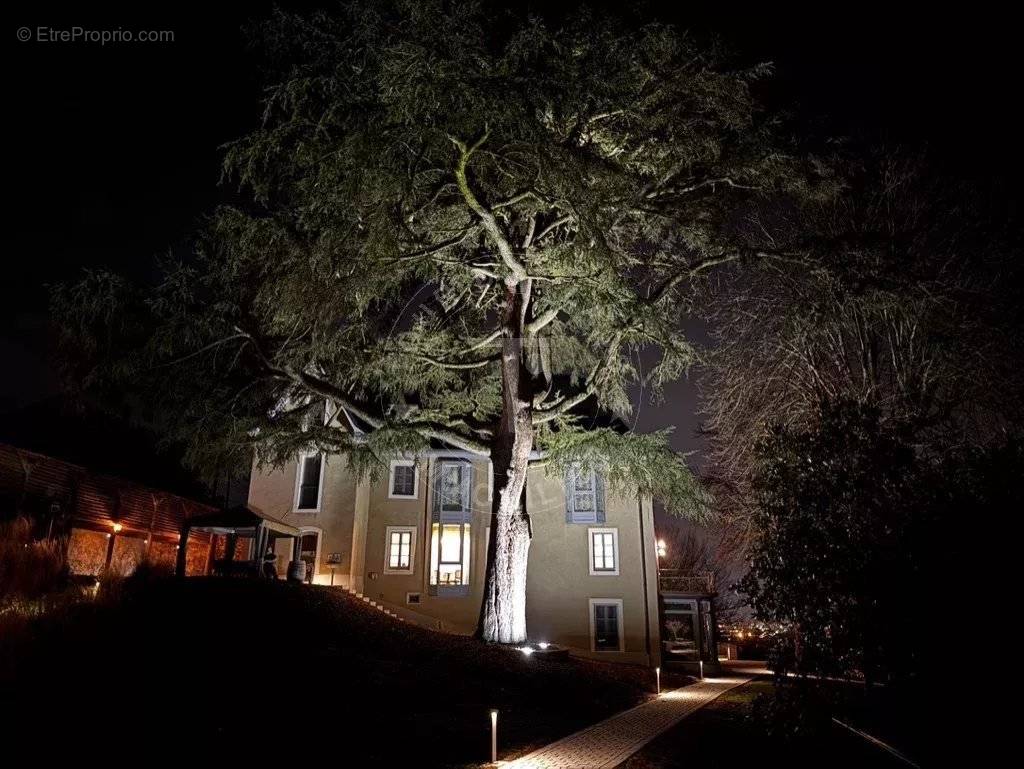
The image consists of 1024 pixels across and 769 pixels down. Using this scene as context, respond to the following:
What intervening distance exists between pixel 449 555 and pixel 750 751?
1745 cm

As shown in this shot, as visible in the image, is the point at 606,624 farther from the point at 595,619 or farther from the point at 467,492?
the point at 467,492

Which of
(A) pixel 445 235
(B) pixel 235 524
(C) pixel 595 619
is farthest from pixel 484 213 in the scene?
(C) pixel 595 619

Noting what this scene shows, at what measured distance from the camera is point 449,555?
83.0 feet

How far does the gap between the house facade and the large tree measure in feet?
21.0

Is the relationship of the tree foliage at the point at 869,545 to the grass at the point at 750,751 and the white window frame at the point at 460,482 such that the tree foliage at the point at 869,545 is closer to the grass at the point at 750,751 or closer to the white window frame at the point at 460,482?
the grass at the point at 750,751

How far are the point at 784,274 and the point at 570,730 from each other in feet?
33.8

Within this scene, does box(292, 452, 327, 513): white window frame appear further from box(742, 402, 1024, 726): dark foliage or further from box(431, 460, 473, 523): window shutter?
box(742, 402, 1024, 726): dark foliage

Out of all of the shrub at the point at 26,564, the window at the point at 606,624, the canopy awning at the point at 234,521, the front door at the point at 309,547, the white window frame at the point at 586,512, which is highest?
the white window frame at the point at 586,512

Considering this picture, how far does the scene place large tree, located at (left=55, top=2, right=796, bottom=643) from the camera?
1132 centimetres

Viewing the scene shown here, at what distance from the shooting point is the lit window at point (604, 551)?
2395 centimetres

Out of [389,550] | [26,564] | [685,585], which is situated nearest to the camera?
[26,564]

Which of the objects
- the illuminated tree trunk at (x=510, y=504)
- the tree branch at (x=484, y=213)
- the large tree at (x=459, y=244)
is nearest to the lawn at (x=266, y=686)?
the illuminated tree trunk at (x=510, y=504)

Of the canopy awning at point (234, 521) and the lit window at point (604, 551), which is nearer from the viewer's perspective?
the canopy awning at point (234, 521)

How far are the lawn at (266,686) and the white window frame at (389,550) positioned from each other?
883 centimetres
